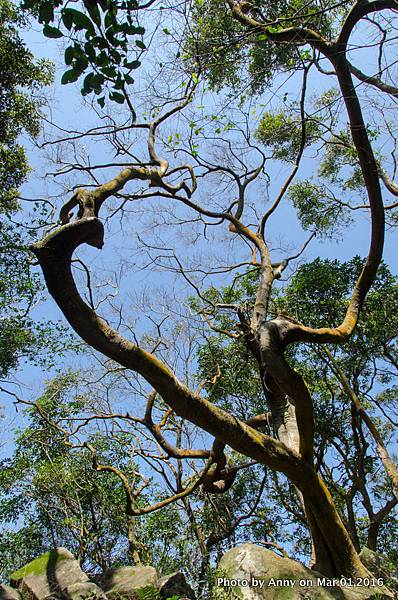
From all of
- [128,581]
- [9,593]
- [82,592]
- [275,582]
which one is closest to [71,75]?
[275,582]

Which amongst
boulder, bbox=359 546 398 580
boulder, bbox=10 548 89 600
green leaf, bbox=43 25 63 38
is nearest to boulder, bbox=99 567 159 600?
boulder, bbox=10 548 89 600

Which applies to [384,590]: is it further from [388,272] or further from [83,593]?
[388,272]

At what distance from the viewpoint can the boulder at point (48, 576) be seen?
5.19m

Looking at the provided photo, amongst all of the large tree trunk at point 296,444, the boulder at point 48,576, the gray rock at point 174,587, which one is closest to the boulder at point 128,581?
the gray rock at point 174,587

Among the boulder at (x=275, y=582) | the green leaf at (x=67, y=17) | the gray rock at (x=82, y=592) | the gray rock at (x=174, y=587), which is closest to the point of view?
the green leaf at (x=67, y=17)

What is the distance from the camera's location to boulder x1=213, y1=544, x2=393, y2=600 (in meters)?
4.30

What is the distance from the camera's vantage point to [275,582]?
4406 mm

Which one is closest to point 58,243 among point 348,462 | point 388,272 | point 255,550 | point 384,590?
point 255,550

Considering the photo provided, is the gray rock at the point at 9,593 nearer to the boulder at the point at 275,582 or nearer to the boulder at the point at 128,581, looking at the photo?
the boulder at the point at 128,581

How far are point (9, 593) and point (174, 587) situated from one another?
75.1 inches

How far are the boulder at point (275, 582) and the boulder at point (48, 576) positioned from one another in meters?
1.90

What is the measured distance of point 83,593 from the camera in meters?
4.69

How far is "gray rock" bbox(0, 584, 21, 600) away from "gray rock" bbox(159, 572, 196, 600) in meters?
1.68

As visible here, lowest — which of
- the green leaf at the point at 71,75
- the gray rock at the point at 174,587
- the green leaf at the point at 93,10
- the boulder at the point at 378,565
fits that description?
→ the boulder at the point at 378,565
